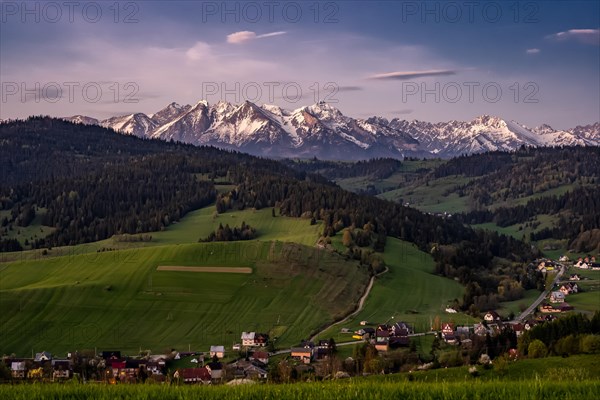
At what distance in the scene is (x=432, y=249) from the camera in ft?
572

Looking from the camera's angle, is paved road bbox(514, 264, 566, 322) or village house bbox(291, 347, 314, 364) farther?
paved road bbox(514, 264, 566, 322)

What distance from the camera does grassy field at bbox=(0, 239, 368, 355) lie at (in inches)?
3888

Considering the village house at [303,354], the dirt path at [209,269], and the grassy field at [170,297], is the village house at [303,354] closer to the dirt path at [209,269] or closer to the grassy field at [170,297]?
the grassy field at [170,297]

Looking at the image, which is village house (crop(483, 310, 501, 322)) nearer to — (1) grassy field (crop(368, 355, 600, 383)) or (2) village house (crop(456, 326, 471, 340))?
(2) village house (crop(456, 326, 471, 340))

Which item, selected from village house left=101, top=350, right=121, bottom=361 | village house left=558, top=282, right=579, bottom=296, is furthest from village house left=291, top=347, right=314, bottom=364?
village house left=558, top=282, right=579, bottom=296

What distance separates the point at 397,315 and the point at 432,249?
6306 cm

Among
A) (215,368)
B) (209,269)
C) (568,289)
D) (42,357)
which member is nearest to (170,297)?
(209,269)

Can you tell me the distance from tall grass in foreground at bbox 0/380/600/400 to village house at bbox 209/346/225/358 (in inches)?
2882

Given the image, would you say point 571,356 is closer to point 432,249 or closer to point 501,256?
point 432,249

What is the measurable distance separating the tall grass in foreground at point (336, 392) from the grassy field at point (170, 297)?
79683 millimetres

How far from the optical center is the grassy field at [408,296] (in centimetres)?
10981

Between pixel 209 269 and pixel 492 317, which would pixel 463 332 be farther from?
pixel 209 269

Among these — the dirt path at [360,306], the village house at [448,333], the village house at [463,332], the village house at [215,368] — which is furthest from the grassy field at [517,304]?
the village house at [215,368]

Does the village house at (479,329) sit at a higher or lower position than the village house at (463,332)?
lower
